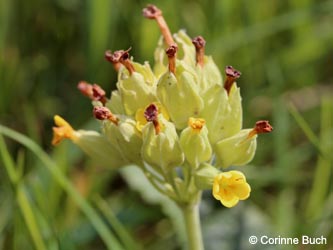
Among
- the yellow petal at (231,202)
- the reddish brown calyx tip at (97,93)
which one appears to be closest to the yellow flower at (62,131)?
the reddish brown calyx tip at (97,93)

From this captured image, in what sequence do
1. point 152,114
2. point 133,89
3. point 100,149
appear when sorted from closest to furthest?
point 152,114 < point 133,89 < point 100,149

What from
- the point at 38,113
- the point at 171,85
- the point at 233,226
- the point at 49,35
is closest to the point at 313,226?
the point at 233,226

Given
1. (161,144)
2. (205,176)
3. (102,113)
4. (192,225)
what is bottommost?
(192,225)

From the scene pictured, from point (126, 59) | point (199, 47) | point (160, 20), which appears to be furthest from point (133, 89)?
point (160, 20)

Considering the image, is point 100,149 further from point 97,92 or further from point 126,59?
point 126,59

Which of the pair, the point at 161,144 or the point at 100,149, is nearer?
the point at 161,144

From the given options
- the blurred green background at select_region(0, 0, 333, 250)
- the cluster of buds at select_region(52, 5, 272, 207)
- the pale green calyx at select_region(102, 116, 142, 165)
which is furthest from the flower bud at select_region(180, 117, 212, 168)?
the blurred green background at select_region(0, 0, 333, 250)

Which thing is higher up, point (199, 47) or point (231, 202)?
point (199, 47)

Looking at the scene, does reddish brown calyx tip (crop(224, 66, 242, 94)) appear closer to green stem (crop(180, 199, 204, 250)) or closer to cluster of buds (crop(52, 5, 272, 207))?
cluster of buds (crop(52, 5, 272, 207))
